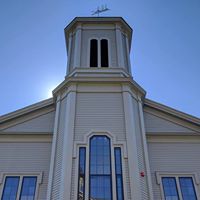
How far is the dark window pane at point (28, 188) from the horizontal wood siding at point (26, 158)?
33 cm

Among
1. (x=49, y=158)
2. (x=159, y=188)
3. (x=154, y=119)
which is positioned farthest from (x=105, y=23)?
(x=159, y=188)

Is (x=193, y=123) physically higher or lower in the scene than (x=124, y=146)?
higher

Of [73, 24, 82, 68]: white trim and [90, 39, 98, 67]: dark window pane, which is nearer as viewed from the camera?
[73, 24, 82, 68]: white trim

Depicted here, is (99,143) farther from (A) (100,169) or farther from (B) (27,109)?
(B) (27,109)

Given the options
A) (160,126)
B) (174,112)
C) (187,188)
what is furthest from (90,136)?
(174,112)

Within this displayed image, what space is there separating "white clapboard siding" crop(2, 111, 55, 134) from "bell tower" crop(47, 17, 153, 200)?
934 millimetres

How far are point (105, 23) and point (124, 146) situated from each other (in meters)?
9.13

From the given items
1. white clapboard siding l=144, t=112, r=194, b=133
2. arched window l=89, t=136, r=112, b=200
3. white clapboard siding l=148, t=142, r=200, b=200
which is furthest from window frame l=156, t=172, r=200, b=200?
arched window l=89, t=136, r=112, b=200

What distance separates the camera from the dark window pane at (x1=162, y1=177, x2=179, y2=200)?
11.3m

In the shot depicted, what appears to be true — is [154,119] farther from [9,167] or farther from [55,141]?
[9,167]

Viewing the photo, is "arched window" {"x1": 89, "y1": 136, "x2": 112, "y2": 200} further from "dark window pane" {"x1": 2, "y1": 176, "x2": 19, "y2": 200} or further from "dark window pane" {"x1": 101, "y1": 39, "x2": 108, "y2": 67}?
"dark window pane" {"x1": 101, "y1": 39, "x2": 108, "y2": 67}

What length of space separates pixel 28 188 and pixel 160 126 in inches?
270

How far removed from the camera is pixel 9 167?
39.2 ft

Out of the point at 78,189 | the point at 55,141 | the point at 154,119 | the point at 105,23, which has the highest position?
the point at 105,23
